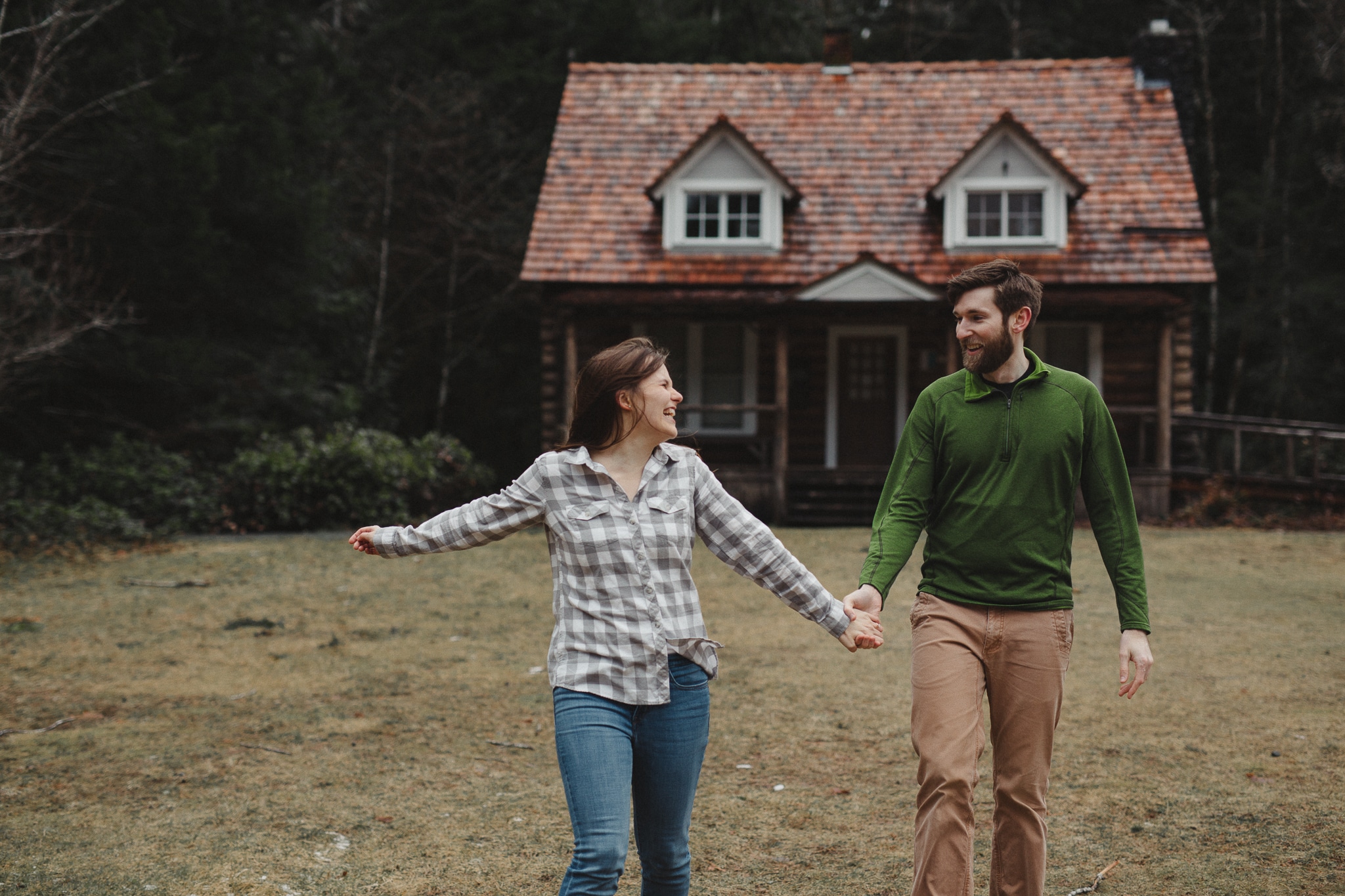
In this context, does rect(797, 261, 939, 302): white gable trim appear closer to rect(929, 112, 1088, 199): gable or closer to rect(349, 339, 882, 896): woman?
rect(929, 112, 1088, 199): gable

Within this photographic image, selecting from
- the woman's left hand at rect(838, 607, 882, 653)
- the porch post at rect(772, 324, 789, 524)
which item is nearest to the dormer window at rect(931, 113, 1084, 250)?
the porch post at rect(772, 324, 789, 524)

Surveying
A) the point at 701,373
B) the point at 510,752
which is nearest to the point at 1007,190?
the point at 701,373

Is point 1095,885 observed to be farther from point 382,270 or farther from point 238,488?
point 382,270

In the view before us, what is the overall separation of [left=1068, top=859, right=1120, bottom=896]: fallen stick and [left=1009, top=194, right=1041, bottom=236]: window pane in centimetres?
1398

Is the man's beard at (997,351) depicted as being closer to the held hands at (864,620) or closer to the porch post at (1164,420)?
the held hands at (864,620)

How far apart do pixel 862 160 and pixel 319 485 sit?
9.47 meters

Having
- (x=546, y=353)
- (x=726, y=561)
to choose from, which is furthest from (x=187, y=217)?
(x=726, y=561)

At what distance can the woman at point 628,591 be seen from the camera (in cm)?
292

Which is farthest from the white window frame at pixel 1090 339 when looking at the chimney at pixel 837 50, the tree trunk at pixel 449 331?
the tree trunk at pixel 449 331

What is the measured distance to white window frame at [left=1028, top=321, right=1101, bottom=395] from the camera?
17.4 m

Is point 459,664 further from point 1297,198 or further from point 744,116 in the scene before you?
point 1297,198

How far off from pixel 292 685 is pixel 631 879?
3664mm

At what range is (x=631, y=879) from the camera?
4422 millimetres

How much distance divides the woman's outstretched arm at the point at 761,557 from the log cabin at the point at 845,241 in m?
12.6
